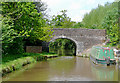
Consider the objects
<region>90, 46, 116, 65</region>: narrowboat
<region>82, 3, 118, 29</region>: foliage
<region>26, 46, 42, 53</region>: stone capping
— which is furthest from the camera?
<region>82, 3, 118, 29</region>: foliage

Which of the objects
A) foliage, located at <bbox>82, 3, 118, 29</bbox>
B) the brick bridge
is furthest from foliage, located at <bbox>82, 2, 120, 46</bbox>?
the brick bridge

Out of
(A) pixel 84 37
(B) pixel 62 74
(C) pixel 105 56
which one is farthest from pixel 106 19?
(B) pixel 62 74

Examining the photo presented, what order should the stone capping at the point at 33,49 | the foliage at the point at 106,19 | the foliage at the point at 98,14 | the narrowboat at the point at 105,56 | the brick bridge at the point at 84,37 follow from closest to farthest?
the narrowboat at the point at 105,56
the stone capping at the point at 33,49
the foliage at the point at 106,19
the brick bridge at the point at 84,37
the foliage at the point at 98,14

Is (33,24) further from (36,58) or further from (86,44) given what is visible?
(86,44)

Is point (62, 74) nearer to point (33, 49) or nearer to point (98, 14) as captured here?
point (33, 49)

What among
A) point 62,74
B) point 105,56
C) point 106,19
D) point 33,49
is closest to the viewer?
point 62,74

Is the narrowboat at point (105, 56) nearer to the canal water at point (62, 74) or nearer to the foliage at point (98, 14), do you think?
the canal water at point (62, 74)

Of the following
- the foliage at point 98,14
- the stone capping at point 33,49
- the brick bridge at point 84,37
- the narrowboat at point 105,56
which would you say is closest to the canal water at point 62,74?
the narrowboat at point 105,56

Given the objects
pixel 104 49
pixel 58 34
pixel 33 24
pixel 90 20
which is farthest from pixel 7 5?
pixel 90 20

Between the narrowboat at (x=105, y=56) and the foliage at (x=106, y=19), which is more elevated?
the foliage at (x=106, y=19)

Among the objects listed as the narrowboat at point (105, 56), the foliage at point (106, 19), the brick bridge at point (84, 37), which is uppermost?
the foliage at point (106, 19)

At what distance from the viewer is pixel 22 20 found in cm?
1450

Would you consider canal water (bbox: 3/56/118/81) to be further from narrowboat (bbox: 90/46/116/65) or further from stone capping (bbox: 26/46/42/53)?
stone capping (bbox: 26/46/42/53)

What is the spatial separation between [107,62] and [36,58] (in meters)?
6.11
